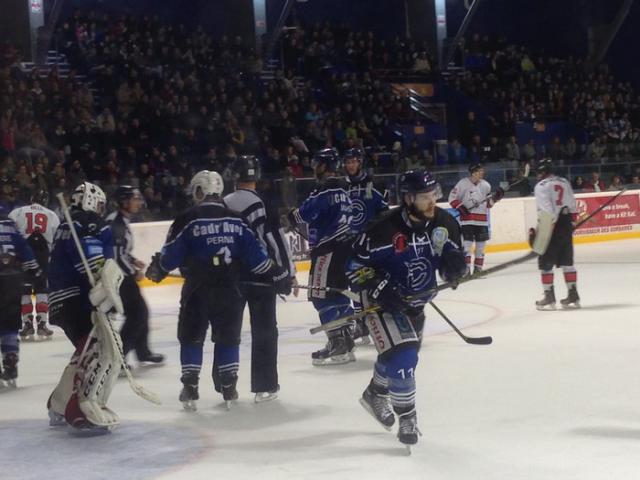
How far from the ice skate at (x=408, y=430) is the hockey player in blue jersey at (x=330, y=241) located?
2627mm

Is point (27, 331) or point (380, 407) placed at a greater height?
point (380, 407)

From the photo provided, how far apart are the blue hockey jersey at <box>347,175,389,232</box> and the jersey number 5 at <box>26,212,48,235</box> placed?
3.14m

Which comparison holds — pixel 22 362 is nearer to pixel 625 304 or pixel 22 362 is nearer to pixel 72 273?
pixel 72 273

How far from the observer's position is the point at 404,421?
4.81 metres

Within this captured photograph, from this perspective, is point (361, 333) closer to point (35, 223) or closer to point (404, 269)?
point (35, 223)

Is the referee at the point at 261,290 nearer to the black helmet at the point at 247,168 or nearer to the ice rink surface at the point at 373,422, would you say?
the black helmet at the point at 247,168

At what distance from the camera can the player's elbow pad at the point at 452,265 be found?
479 centimetres

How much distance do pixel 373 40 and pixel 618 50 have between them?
7459mm

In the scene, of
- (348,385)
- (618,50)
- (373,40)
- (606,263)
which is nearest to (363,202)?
(348,385)

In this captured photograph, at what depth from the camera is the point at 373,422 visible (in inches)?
219

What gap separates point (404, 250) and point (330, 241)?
2.82 meters

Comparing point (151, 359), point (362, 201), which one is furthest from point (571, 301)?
point (151, 359)

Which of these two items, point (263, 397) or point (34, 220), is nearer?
point (263, 397)

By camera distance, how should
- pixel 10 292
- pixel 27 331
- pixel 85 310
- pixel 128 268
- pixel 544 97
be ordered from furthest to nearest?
pixel 544 97
pixel 27 331
pixel 128 268
pixel 10 292
pixel 85 310
